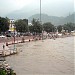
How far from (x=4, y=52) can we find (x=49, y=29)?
135 metres

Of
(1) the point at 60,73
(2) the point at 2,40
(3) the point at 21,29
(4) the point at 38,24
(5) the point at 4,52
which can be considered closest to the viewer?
(1) the point at 60,73

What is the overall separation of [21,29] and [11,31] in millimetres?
4757

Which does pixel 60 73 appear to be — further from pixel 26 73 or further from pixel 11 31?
pixel 11 31

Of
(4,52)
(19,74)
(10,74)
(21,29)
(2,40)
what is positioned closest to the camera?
(10,74)

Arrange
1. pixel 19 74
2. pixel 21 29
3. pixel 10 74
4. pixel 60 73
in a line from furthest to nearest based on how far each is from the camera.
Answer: pixel 21 29
pixel 60 73
pixel 19 74
pixel 10 74

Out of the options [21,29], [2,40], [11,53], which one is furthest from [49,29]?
[11,53]

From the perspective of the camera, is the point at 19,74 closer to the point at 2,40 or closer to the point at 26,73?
the point at 26,73

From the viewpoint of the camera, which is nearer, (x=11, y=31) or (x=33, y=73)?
(x=33, y=73)

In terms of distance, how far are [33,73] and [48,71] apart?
2181 millimetres

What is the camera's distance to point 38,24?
438ft

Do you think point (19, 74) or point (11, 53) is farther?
point (11, 53)

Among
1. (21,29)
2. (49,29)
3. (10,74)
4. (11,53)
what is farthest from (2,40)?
(49,29)

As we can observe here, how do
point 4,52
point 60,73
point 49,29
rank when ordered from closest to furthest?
1. point 60,73
2. point 4,52
3. point 49,29

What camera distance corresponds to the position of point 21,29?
4599 inches
